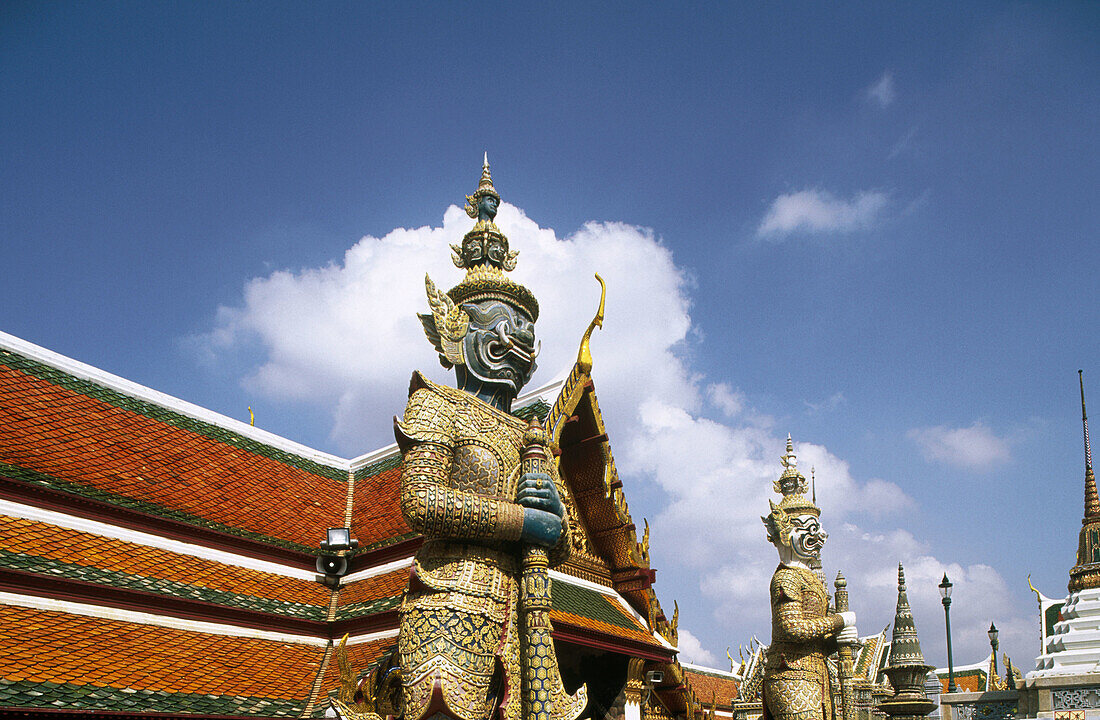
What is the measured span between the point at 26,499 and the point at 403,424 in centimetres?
382

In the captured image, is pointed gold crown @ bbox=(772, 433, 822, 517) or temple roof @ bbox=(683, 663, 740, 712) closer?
pointed gold crown @ bbox=(772, 433, 822, 517)

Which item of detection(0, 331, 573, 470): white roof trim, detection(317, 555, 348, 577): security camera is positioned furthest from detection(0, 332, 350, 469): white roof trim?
detection(317, 555, 348, 577): security camera

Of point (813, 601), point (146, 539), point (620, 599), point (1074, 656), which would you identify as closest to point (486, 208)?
point (146, 539)

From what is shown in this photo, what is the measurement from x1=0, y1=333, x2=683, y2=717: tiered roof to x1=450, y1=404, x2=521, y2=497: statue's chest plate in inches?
109

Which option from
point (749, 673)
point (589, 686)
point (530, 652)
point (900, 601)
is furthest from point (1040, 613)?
point (530, 652)

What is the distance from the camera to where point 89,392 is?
30.1 feet

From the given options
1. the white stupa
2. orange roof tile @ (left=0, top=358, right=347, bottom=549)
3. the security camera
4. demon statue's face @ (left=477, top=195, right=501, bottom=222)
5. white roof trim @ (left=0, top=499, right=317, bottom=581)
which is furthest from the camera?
the white stupa

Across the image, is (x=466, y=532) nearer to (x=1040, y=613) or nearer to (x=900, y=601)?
(x=900, y=601)

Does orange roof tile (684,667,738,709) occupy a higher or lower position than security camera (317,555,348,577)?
lower

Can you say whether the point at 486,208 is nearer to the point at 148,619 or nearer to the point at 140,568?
the point at 140,568

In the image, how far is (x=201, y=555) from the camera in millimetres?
8180

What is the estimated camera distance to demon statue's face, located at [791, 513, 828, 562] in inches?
435

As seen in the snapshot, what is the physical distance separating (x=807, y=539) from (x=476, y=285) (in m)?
6.67

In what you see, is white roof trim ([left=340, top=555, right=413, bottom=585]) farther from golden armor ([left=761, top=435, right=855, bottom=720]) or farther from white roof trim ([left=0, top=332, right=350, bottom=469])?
golden armor ([left=761, top=435, right=855, bottom=720])
